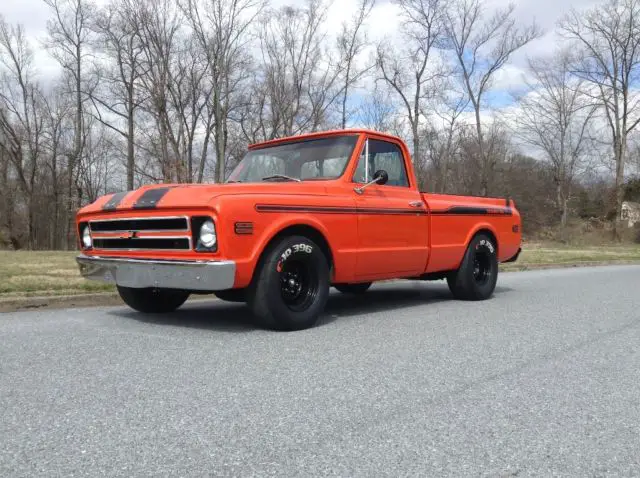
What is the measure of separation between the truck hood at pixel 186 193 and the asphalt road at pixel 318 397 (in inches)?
45.1

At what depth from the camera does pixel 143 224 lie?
5.41m

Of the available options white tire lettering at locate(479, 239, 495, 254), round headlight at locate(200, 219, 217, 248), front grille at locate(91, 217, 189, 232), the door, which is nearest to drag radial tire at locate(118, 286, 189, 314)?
front grille at locate(91, 217, 189, 232)

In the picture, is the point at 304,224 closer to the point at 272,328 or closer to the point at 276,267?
the point at 276,267

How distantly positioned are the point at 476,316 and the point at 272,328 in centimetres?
251

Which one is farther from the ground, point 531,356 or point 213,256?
point 213,256

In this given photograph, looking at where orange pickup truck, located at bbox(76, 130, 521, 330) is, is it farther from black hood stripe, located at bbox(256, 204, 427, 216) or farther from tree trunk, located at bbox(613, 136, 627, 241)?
tree trunk, located at bbox(613, 136, 627, 241)

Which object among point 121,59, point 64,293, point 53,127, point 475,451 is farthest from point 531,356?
point 53,127

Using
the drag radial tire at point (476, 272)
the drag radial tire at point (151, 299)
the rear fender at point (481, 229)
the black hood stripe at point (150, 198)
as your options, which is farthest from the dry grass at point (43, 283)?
the rear fender at point (481, 229)

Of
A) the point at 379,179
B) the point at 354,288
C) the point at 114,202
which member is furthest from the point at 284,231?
the point at 354,288

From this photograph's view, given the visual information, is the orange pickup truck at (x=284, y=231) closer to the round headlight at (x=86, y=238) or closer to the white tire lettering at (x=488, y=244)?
the round headlight at (x=86, y=238)

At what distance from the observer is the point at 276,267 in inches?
206

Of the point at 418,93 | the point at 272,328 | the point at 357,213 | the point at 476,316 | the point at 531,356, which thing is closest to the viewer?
the point at 531,356

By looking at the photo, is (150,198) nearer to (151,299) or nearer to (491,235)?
(151,299)

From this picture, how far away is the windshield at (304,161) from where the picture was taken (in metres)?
6.35
